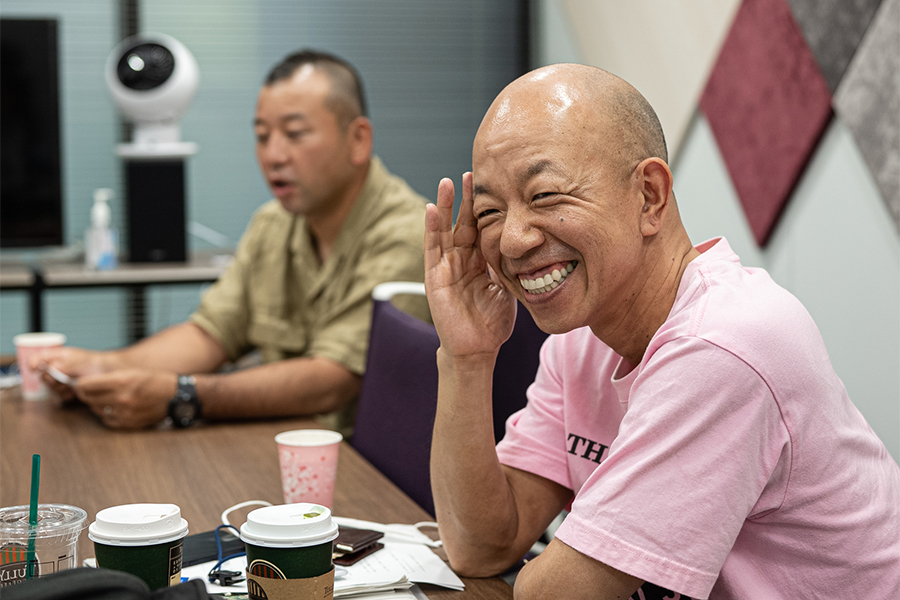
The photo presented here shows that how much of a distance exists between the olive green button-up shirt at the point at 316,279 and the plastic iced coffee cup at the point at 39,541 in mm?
1120

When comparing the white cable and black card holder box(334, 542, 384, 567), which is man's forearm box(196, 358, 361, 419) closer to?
the white cable

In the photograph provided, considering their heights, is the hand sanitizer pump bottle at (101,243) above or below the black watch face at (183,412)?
above

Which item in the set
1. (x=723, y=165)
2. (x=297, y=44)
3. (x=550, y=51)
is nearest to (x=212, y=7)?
(x=297, y=44)

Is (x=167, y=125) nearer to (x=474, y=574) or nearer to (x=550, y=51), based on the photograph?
(x=550, y=51)

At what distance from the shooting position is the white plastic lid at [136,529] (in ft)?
2.80

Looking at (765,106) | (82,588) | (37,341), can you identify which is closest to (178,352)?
(37,341)

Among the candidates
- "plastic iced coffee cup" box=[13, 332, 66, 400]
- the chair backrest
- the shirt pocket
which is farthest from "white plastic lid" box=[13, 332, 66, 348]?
the chair backrest

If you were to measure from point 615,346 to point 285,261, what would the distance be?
1.42m

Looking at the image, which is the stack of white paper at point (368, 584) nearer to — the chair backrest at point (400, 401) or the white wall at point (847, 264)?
the chair backrest at point (400, 401)

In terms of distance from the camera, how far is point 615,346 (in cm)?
112

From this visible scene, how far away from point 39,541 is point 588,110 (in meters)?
0.71

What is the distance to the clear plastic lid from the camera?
2.90 ft

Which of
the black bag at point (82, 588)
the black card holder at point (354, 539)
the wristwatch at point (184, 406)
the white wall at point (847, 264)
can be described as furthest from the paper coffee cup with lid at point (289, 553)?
the white wall at point (847, 264)

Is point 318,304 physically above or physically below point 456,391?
below
